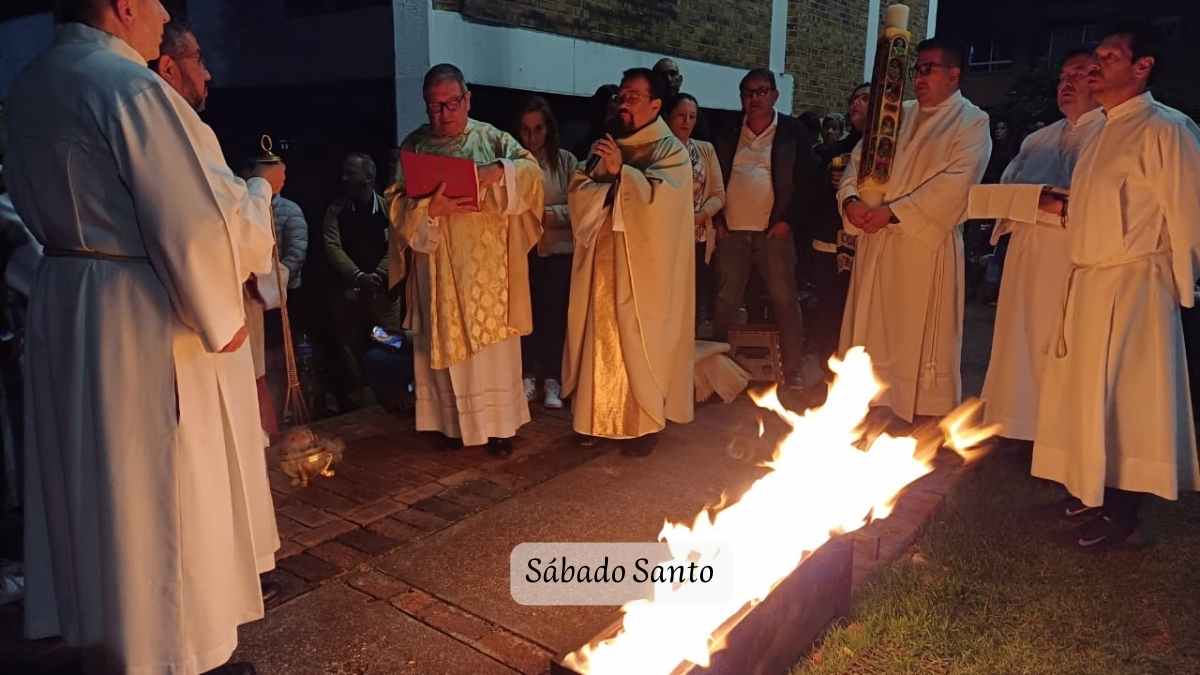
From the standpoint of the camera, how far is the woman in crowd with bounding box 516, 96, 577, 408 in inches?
234

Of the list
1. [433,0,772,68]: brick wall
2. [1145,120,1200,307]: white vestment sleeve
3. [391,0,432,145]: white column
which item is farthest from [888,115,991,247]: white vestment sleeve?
[433,0,772,68]: brick wall

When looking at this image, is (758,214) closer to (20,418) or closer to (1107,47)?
(1107,47)

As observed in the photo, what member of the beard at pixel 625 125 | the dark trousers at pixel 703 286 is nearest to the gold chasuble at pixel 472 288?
the beard at pixel 625 125

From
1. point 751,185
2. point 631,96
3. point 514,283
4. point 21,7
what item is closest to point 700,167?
point 751,185

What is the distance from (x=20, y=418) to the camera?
4020 mm

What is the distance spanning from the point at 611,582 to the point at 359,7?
19.8 feet

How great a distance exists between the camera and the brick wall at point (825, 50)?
1283cm

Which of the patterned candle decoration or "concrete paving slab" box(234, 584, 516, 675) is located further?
the patterned candle decoration

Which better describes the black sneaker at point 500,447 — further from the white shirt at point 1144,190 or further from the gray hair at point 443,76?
the white shirt at point 1144,190

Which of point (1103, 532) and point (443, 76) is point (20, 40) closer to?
point (443, 76)

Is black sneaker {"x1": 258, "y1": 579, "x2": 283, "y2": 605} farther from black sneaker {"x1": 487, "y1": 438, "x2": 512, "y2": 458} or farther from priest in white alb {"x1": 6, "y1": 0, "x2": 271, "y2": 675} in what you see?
black sneaker {"x1": 487, "y1": 438, "x2": 512, "y2": 458}

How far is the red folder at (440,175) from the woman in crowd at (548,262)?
1172mm

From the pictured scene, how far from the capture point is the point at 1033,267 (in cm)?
484

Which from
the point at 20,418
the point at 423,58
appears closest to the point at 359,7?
the point at 423,58
